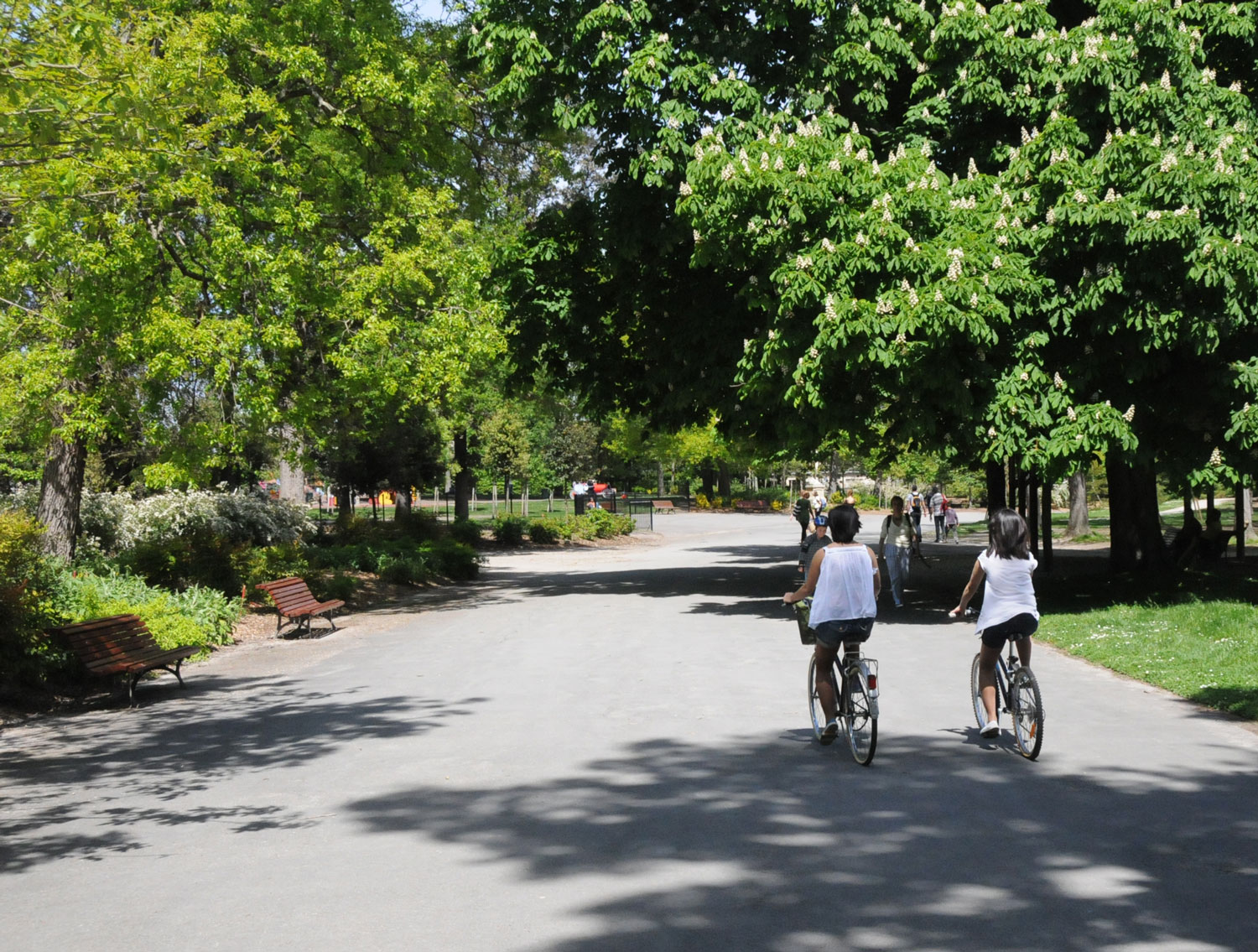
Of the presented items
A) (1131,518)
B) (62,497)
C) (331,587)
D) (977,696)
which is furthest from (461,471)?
(977,696)

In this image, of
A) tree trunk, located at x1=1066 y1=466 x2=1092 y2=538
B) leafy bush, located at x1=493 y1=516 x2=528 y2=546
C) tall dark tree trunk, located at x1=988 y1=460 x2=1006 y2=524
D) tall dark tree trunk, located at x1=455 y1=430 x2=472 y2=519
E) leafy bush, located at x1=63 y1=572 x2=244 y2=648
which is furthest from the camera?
tall dark tree trunk, located at x1=455 y1=430 x2=472 y2=519

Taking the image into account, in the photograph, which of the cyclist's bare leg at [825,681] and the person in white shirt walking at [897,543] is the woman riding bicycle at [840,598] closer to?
the cyclist's bare leg at [825,681]

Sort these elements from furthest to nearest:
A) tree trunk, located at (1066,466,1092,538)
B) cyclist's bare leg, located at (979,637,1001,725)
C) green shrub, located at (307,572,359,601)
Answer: tree trunk, located at (1066,466,1092,538) → green shrub, located at (307,572,359,601) → cyclist's bare leg, located at (979,637,1001,725)

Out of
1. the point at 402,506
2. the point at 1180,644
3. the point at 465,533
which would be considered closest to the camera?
the point at 1180,644

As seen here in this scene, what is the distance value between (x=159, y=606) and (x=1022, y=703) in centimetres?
1073

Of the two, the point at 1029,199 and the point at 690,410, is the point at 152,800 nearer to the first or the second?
the point at 1029,199

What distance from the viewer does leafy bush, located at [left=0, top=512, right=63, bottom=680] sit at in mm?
11320

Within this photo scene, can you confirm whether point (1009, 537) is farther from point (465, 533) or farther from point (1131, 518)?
point (465, 533)

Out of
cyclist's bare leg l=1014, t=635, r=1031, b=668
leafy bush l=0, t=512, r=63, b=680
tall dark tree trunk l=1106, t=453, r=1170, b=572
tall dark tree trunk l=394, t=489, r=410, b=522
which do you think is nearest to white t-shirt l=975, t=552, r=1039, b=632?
cyclist's bare leg l=1014, t=635, r=1031, b=668

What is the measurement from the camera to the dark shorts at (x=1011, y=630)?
7.99 m

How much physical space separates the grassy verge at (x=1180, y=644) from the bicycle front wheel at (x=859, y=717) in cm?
352

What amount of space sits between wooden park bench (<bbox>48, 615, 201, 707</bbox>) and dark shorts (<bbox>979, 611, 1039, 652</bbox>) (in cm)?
779

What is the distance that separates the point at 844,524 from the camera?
813 cm

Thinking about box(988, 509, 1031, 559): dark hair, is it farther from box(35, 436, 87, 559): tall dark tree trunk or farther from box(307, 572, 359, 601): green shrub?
box(35, 436, 87, 559): tall dark tree trunk
